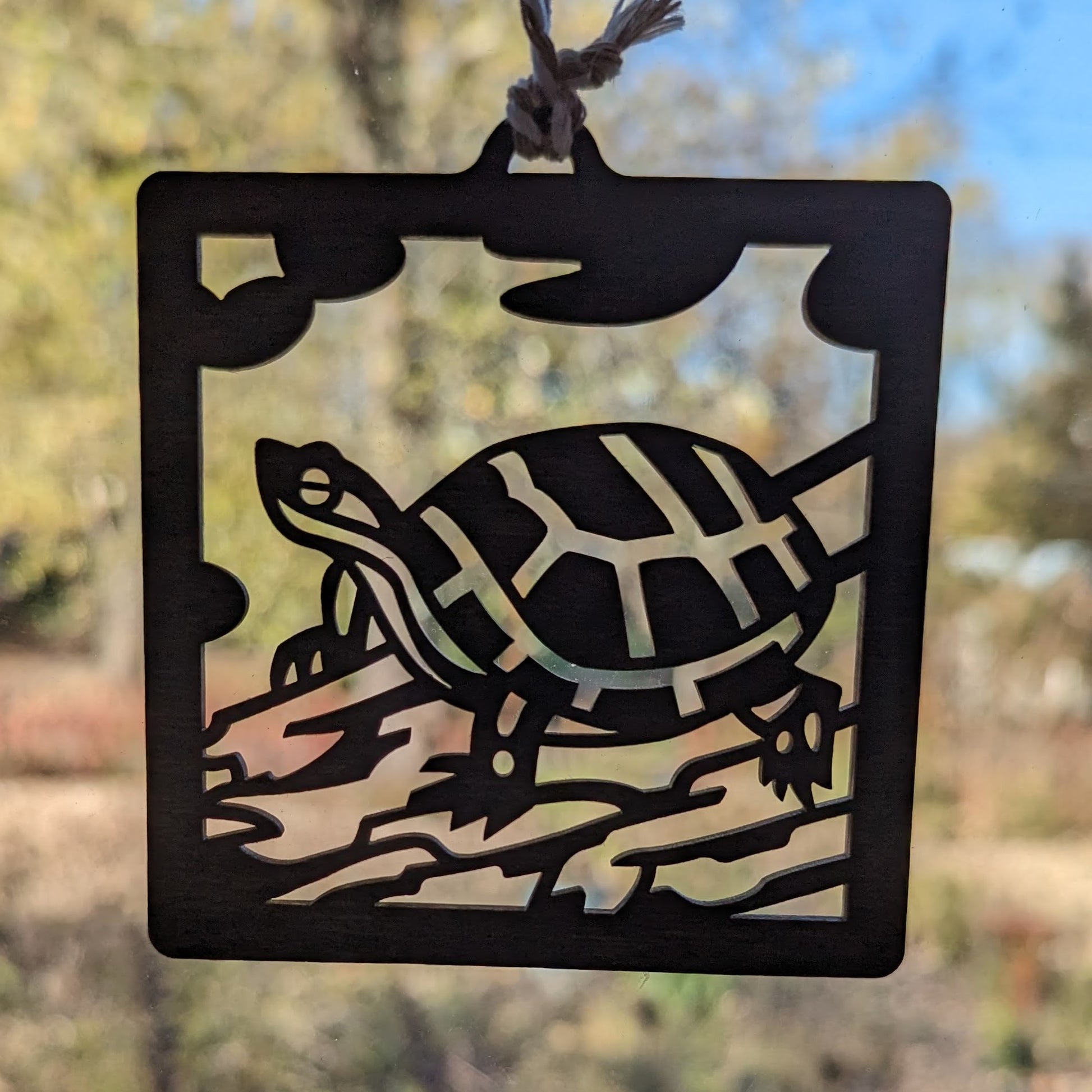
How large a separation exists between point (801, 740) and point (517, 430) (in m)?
0.24

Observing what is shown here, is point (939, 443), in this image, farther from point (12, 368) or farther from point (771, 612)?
point (12, 368)

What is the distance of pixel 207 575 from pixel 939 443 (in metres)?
0.44

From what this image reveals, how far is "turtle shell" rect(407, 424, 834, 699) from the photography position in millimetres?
469

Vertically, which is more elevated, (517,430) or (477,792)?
(517,430)

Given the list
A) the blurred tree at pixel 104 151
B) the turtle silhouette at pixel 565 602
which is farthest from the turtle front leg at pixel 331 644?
the blurred tree at pixel 104 151

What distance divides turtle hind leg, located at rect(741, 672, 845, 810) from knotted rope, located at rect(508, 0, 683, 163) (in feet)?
1.00

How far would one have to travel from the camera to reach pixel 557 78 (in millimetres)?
434

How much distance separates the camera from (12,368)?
545mm

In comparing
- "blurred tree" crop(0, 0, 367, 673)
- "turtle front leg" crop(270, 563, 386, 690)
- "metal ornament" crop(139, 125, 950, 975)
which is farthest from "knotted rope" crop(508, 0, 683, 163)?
"turtle front leg" crop(270, 563, 386, 690)

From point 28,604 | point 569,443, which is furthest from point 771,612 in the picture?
point 28,604

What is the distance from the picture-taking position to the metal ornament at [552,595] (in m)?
0.45

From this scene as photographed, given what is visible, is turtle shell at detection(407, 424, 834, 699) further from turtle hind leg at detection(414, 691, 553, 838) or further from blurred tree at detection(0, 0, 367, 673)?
blurred tree at detection(0, 0, 367, 673)

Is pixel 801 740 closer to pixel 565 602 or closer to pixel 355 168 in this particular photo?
pixel 565 602

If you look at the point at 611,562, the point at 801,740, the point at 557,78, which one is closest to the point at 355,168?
the point at 557,78
